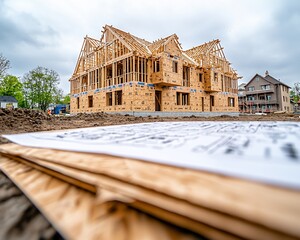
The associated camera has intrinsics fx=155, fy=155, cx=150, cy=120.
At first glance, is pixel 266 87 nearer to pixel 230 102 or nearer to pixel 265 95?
pixel 265 95

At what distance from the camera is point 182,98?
13859 mm

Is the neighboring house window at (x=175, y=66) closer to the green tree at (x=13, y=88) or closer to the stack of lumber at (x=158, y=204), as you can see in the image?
the stack of lumber at (x=158, y=204)

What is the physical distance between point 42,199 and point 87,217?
0.84ft

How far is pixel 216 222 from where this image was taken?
0.36m

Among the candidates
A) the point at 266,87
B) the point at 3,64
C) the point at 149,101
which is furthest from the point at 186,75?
the point at 266,87

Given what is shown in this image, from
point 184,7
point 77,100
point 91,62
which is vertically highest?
point 184,7

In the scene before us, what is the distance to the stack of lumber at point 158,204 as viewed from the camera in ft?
1.11

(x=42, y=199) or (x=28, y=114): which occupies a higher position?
(x=28, y=114)

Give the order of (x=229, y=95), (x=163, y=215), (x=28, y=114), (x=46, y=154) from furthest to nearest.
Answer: (x=229, y=95)
(x=28, y=114)
(x=46, y=154)
(x=163, y=215)

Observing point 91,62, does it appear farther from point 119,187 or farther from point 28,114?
point 119,187

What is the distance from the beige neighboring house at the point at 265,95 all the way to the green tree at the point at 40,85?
1381 inches

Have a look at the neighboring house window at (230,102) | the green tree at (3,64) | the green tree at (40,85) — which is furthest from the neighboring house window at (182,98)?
the green tree at (40,85)

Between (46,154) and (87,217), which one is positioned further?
(46,154)

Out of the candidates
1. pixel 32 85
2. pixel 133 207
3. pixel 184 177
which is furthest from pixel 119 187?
pixel 32 85
